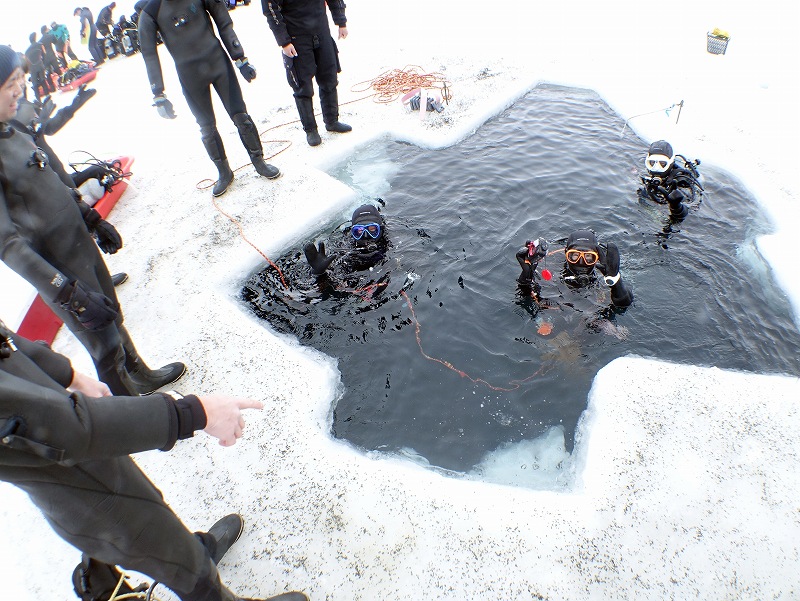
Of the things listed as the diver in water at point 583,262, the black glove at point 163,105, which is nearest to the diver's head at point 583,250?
the diver in water at point 583,262

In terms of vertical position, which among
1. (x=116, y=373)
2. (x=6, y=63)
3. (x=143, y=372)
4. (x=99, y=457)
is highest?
(x=6, y=63)

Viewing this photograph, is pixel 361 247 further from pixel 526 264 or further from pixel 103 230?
pixel 103 230

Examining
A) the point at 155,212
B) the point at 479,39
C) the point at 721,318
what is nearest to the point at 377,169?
the point at 155,212

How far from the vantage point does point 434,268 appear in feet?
15.6

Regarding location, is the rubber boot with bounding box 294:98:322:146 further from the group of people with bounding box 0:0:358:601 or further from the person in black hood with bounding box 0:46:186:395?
the person in black hood with bounding box 0:46:186:395

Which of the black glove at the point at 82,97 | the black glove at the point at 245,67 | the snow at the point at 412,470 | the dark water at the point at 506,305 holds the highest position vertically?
the black glove at the point at 245,67

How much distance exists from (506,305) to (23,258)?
11.7 ft

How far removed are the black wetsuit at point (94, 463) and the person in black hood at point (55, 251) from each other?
0.89 m

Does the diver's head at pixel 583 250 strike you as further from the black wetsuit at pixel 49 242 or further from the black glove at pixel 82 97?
the black glove at pixel 82 97

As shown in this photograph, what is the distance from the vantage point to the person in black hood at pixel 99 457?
1.39 meters

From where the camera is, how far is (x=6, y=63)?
2047 mm

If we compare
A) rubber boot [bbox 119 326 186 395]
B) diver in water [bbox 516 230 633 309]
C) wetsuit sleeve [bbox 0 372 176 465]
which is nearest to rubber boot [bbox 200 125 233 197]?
rubber boot [bbox 119 326 186 395]

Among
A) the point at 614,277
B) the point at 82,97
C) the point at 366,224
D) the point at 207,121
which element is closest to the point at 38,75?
the point at 82,97

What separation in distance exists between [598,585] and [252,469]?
210cm
